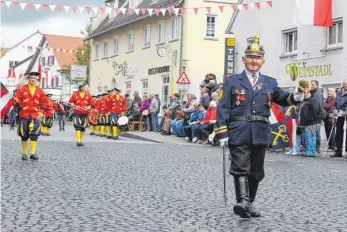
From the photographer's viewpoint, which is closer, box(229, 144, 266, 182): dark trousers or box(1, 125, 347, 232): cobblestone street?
box(1, 125, 347, 232): cobblestone street

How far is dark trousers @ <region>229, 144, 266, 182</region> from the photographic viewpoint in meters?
8.44

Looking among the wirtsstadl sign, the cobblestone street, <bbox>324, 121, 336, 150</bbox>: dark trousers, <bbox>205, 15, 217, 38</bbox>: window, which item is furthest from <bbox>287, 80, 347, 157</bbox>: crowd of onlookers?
the wirtsstadl sign

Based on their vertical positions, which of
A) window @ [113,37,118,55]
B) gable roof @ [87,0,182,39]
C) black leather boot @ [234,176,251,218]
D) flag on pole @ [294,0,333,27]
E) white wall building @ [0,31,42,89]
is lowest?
black leather boot @ [234,176,251,218]

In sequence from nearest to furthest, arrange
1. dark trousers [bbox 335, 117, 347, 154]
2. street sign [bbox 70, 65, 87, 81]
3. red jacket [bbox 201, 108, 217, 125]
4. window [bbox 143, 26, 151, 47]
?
1. dark trousers [bbox 335, 117, 347, 154]
2. red jacket [bbox 201, 108, 217, 125]
3. window [bbox 143, 26, 151, 47]
4. street sign [bbox 70, 65, 87, 81]

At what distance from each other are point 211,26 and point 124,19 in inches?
436

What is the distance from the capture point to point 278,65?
105 feet

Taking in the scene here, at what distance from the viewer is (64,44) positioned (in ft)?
358

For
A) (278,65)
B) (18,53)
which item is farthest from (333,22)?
(18,53)

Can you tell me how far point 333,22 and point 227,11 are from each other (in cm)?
1596

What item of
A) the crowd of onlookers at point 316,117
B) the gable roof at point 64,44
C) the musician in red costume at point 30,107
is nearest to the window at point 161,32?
the crowd of onlookers at point 316,117

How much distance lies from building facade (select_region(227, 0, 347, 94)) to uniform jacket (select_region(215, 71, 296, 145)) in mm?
19324

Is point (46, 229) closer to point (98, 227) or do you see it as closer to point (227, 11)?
point (98, 227)

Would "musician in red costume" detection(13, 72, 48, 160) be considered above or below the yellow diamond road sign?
below

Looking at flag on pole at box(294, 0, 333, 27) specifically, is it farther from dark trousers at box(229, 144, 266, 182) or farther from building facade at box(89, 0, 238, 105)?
dark trousers at box(229, 144, 266, 182)
